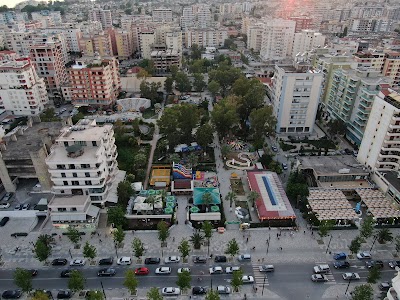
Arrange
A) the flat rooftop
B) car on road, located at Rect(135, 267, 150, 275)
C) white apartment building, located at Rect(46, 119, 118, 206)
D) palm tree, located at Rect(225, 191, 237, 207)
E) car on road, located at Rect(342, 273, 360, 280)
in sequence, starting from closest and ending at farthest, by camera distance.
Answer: car on road, located at Rect(342, 273, 360, 280)
car on road, located at Rect(135, 267, 150, 275)
white apartment building, located at Rect(46, 119, 118, 206)
palm tree, located at Rect(225, 191, 237, 207)
the flat rooftop

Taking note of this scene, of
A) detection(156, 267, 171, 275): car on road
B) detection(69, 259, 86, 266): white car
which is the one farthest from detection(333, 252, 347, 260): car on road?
detection(69, 259, 86, 266): white car

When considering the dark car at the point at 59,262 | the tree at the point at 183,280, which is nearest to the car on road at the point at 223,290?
the tree at the point at 183,280

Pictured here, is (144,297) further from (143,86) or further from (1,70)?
(1,70)

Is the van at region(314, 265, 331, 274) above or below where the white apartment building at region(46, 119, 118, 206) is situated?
below

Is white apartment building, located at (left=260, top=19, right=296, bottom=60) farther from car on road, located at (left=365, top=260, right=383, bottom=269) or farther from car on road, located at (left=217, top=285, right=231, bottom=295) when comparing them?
car on road, located at (left=217, top=285, right=231, bottom=295)

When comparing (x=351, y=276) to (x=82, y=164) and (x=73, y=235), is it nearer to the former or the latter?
(x=73, y=235)

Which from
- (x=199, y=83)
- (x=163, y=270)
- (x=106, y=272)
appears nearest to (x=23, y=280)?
(x=106, y=272)

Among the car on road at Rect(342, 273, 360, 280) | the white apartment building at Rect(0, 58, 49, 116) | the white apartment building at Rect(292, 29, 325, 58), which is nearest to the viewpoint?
the car on road at Rect(342, 273, 360, 280)
